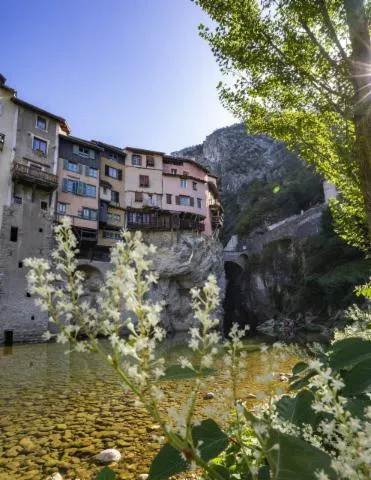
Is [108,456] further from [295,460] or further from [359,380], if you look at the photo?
[295,460]

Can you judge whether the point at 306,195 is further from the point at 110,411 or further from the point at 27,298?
the point at 110,411

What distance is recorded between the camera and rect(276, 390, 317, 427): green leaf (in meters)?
1.90

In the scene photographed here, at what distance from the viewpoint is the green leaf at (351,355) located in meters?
1.99

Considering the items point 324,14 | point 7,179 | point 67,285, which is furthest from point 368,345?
point 7,179

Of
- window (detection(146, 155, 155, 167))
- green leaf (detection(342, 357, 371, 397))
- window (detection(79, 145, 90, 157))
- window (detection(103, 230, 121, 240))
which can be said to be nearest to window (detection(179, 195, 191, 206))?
window (detection(146, 155, 155, 167))

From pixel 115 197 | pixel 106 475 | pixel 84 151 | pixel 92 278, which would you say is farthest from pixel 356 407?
pixel 115 197

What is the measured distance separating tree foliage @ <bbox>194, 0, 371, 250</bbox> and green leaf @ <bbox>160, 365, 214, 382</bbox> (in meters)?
6.77

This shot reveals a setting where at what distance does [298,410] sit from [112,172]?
5077 centimetres

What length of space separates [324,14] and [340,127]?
16.3 ft

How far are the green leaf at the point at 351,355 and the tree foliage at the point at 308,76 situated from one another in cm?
571

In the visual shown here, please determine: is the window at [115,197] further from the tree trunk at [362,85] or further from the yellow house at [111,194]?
the tree trunk at [362,85]

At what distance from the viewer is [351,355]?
2.08 metres

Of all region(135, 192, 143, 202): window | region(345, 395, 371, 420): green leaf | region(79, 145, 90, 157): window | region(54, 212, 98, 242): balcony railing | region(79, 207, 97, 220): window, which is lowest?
region(345, 395, 371, 420): green leaf

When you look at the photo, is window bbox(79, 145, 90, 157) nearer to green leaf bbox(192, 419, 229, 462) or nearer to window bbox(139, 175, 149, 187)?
window bbox(139, 175, 149, 187)
